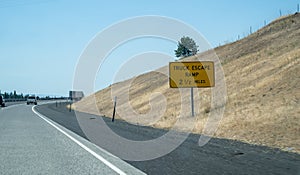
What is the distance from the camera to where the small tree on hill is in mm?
104006

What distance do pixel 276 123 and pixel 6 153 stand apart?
35.5ft

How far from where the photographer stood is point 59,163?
10312 millimetres

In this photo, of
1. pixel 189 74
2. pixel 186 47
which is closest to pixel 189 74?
pixel 189 74

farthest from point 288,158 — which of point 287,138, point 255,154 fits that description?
point 287,138

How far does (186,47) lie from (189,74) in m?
84.0

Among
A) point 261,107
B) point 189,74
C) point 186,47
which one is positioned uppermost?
point 186,47

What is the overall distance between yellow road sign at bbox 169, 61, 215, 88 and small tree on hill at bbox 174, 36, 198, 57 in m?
74.7

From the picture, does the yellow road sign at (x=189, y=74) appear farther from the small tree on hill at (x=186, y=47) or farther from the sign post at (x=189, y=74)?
the small tree on hill at (x=186, y=47)

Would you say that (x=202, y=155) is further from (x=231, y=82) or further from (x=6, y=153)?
(x=231, y=82)

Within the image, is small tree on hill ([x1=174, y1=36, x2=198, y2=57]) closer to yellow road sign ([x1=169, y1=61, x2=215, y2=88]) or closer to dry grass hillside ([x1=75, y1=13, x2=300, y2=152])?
dry grass hillside ([x1=75, y1=13, x2=300, y2=152])

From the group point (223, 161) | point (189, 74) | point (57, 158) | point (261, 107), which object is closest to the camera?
point (223, 161)

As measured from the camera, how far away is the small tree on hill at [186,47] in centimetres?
10401

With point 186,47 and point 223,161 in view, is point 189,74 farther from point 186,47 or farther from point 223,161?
point 186,47

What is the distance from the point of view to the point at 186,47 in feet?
358
